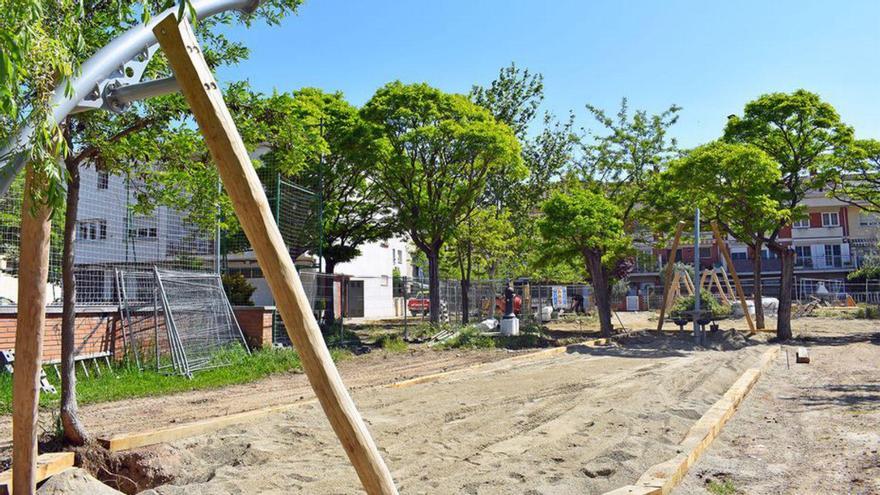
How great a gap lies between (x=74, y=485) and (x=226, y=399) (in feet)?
15.9

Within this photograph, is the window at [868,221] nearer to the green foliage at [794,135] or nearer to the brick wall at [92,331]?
the green foliage at [794,135]

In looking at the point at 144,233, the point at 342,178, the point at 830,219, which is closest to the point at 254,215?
the point at 144,233

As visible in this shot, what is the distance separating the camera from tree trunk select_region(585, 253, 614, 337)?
2234 cm

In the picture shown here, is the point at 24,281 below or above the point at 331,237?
below

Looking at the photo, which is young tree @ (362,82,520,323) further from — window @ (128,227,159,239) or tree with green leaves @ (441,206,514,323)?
window @ (128,227,159,239)

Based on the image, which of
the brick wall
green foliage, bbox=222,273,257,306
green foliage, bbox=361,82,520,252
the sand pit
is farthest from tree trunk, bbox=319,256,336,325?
the sand pit

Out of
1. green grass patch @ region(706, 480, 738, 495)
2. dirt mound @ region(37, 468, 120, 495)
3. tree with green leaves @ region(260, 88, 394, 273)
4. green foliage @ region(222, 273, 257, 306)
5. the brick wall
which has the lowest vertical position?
green grass patch @ region(706, 480, 738, 495)

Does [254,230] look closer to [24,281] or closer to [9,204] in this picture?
[24,281]

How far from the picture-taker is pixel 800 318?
110 feet

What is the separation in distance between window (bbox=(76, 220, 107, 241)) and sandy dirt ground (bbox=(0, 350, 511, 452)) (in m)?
5.36

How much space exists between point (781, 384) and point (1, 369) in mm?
13031

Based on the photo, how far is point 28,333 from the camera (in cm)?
406

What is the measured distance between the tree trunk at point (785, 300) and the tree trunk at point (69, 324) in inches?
839

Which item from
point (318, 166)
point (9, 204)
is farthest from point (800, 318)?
point (9, 204)
